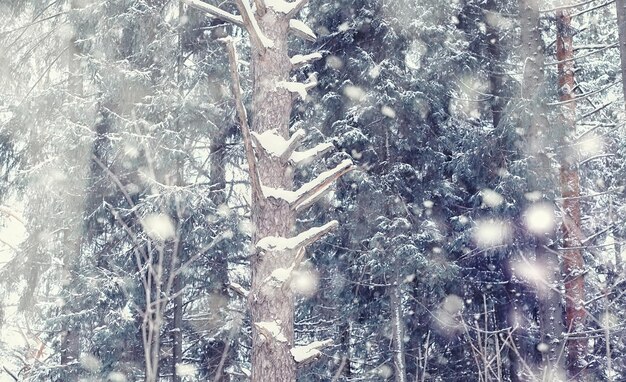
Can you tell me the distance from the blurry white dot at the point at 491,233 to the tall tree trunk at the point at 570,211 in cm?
100

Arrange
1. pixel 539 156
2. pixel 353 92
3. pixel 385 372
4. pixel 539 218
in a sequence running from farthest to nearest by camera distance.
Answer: pixel 353 92 < pixel 385 372 < pixel 539 156 < pixel 539 218

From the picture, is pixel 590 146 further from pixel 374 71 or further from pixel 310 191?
pixel 310 191

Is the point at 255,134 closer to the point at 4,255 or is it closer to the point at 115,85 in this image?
the point at 115,85

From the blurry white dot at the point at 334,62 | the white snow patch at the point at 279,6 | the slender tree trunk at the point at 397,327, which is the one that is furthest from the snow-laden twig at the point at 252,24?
the blurry white dot at the point at 334,62

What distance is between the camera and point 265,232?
4234mm

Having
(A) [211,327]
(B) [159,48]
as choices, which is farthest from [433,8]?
(A) [211,327]

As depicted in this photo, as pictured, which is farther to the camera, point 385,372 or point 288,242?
point 385,372

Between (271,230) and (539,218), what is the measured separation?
24.5 ft

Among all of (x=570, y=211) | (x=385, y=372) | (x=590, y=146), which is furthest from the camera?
(x=590, y=146)

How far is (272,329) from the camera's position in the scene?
13.4 feet

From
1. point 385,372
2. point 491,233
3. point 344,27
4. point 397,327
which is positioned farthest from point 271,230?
point 344,27

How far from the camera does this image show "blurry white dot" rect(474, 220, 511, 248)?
11.0 m

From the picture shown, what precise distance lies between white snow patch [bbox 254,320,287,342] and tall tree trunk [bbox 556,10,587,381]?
7159 millimetres

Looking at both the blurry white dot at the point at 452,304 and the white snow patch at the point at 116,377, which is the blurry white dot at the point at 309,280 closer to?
the blurry white dot at the point at 452,304
